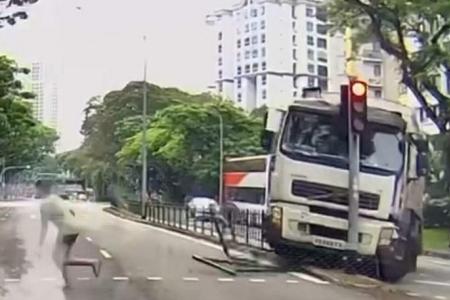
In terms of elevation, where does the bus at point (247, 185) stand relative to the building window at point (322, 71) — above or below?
below

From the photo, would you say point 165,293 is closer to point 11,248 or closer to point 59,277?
point 59,277

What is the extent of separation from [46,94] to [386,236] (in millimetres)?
→ 5908

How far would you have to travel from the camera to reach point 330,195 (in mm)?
11250

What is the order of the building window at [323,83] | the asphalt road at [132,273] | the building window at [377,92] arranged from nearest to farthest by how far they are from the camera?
the asphalt road at [132,273]
the building window at [323,83]
the building window at [377,92]

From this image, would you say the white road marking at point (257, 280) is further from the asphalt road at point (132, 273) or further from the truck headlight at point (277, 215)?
the truck headlight at point (277, 215)

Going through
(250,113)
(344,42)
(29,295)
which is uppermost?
(344,42)

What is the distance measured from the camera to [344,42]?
18.0 m

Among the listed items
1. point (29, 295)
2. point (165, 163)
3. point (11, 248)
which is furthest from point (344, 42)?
point (29, 295)

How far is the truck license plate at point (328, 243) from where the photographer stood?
1121 centimetres

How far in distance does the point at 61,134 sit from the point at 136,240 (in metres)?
2.28

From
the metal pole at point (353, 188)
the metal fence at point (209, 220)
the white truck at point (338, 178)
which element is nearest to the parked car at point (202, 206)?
the metal fence at point (209, 220)

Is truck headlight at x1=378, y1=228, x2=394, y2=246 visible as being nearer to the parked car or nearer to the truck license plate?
the truck license plate

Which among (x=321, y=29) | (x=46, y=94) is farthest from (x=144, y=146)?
(x=321, y=29)

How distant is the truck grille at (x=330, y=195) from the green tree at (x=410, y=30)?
7.70m
